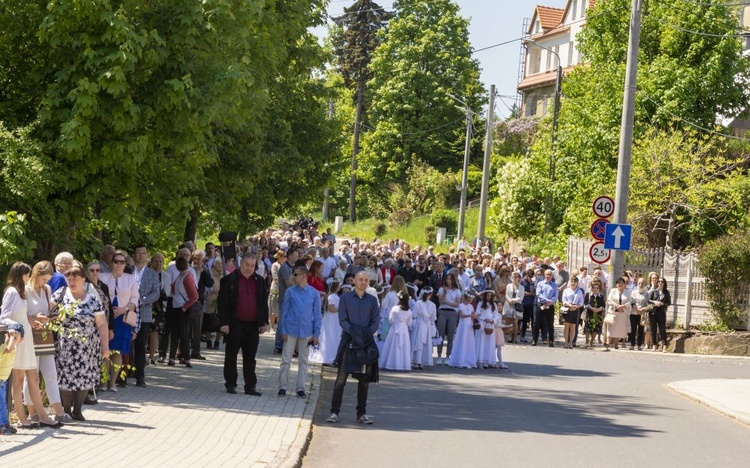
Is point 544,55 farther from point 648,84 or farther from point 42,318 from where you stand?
point 42,318

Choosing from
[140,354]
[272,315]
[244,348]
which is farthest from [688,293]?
[140,354]

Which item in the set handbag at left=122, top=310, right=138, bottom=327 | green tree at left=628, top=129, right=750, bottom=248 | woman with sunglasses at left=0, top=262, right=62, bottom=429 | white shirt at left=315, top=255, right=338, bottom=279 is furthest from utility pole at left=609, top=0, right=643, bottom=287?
woman with sunglasses at left=0, top=262, right=62, bottom=429

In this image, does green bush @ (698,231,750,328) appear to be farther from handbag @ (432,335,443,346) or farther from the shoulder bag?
the shoulder bag

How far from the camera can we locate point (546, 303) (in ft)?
94.9

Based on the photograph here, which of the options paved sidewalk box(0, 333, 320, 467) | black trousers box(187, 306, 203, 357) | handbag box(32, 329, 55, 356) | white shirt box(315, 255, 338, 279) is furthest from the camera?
white shirt box(315, 255, 338, 279)

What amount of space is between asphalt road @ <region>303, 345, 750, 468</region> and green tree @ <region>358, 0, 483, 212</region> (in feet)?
187

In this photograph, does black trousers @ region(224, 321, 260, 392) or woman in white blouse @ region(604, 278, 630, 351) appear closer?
black trousers @ region(224, 321, 260, 392)

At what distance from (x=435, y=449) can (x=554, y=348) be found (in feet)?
54.4

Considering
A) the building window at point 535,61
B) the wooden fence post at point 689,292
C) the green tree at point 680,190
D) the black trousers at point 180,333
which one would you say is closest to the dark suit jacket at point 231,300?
the black trousers at point 180,333

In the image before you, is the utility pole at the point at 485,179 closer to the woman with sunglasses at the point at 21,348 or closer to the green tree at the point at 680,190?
the green tree at the point at 680,190

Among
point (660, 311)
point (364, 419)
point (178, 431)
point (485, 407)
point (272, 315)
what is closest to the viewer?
point (178, 431)

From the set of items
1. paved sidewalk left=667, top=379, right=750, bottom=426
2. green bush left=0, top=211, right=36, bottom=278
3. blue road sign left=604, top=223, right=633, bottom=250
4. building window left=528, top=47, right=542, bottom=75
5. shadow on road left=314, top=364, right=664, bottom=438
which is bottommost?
shadow on road left=314, top=364, right=664, bottom=438

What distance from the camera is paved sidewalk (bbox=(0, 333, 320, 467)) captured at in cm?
1061

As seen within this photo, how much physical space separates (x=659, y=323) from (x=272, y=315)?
9608 millimetres
